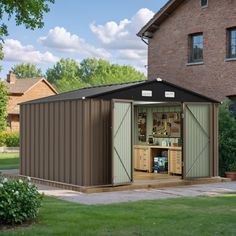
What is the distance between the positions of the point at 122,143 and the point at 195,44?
10.2 metres

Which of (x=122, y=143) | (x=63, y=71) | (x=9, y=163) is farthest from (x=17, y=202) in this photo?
(x=63, y=71)

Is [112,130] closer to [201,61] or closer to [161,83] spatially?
[161,83]

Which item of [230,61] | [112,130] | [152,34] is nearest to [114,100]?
[112,130]

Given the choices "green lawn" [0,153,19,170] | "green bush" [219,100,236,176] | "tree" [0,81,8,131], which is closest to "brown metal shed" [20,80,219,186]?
"green bush" [219,100,236,176]

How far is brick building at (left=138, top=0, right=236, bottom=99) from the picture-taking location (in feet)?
77.7

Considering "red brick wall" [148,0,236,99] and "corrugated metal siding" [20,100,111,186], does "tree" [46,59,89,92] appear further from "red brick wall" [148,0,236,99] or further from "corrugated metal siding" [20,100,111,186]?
"corrugated metal siding" [20,100,111,186]

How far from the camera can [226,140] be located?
2114 cm

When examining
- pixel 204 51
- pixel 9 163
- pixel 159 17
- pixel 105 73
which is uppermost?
pixel 105 73

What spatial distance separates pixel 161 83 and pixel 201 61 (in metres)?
7.39

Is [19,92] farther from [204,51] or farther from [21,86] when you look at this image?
[204,51]

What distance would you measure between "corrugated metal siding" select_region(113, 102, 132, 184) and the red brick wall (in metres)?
7.72

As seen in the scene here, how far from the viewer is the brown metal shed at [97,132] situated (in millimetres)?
16547

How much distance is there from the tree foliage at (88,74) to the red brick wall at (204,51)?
7523 centimetres

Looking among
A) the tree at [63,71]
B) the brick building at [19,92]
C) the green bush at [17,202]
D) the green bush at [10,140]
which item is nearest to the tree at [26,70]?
the tree at [63,71]
